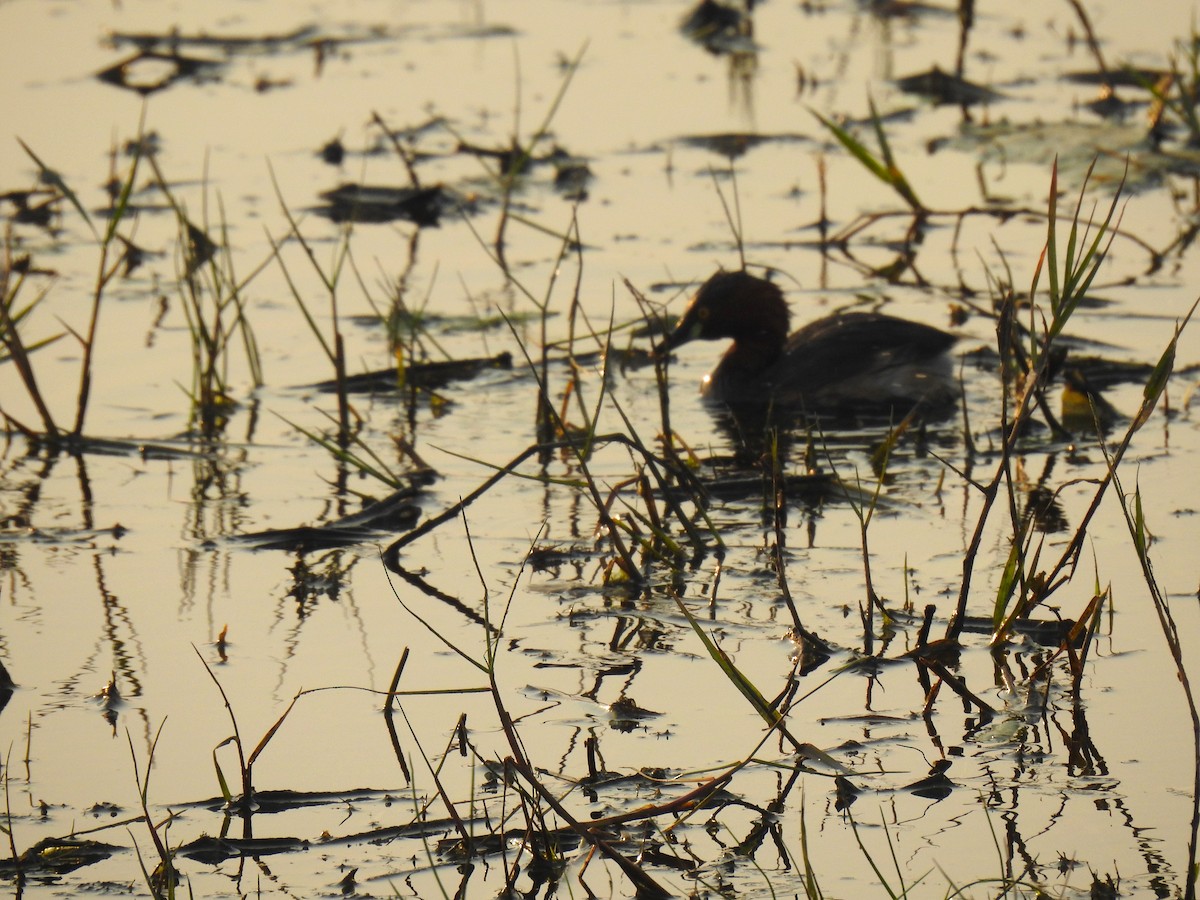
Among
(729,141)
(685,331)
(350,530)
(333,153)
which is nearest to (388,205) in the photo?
(333,153)

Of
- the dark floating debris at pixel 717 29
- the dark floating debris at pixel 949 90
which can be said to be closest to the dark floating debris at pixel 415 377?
the dark floating debris at pixel 949 90

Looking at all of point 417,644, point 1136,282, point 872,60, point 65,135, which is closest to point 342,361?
point 417,644

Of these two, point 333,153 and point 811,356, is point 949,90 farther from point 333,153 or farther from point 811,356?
point 811,356

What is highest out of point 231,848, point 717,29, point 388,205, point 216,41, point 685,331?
point 231,848

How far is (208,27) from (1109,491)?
34.1 ft

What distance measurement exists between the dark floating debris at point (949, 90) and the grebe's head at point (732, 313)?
14.3 feet

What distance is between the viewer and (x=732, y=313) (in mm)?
8289

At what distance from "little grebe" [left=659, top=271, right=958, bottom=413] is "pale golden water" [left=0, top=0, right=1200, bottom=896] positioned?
0.73 ft

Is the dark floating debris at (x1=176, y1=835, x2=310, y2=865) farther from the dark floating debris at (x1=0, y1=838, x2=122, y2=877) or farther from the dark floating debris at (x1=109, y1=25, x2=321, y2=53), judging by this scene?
the dark floating debris at (x1=109, y1=25, x2=321, y2=53)

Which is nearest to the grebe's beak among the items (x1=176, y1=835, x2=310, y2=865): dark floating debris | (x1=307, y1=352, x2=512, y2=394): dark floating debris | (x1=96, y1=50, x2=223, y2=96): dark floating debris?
(x1=307, y1=352, x2=512, y2=394): dark floating debris

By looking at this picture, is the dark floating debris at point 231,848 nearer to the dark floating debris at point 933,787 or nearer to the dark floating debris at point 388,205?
the dark floating debris at point 933,787

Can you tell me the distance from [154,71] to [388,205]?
12.6ft

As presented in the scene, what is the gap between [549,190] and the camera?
34.2 feet

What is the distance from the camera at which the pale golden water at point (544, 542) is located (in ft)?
12.3
